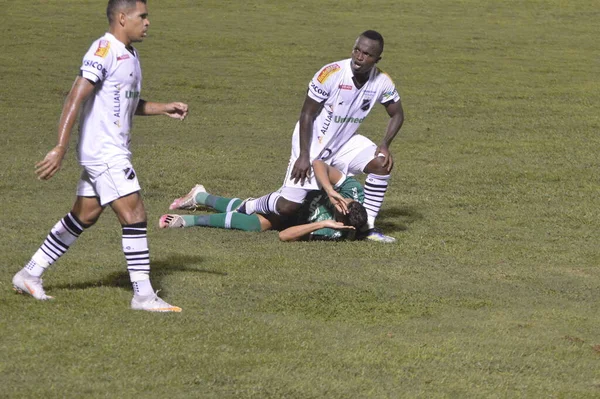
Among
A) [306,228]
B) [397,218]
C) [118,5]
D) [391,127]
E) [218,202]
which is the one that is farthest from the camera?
[397,218]

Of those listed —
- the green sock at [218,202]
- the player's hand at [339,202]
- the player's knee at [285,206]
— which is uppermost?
the player's hand at [339,202]

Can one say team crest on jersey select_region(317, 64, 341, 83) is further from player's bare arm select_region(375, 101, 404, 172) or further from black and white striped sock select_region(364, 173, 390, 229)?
black and white striped sock select_region(364, 173, 390, 229)

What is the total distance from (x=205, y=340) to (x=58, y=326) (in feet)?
3.04

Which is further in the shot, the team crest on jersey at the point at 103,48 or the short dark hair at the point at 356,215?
the short dark hair at the point at 356,215

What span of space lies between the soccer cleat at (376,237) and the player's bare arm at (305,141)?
786 mm

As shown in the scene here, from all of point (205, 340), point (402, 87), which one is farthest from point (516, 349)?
point (402, 87)

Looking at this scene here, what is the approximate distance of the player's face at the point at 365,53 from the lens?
1021cm

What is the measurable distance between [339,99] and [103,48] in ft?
12.3

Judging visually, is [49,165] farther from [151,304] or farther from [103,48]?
[151,304]

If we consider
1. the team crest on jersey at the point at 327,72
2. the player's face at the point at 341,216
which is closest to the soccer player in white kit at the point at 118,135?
the player's face at the point at 341,216

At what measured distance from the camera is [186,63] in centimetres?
2298

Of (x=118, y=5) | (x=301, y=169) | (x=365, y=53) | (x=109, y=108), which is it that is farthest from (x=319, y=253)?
(x=118, y=5)

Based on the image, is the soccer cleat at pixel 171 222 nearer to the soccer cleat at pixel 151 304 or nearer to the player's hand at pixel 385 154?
the player's hand at pixel 385 154

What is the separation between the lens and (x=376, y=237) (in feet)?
34.8
